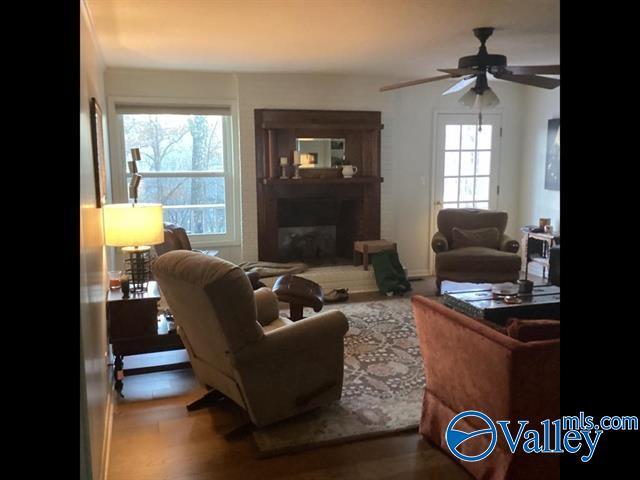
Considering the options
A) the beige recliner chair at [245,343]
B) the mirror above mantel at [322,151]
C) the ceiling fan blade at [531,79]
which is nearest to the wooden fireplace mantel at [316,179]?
the mirror above mantel at [322,151]

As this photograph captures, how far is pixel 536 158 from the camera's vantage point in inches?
259

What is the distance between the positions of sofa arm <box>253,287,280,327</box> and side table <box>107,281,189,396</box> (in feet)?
1.79

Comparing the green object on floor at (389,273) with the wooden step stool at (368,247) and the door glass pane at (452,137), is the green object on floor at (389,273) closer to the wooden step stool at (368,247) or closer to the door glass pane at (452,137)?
the wooden step stool at (368,247)

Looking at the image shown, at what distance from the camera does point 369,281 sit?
5.76 meters

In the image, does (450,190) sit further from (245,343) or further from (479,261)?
(245,343)

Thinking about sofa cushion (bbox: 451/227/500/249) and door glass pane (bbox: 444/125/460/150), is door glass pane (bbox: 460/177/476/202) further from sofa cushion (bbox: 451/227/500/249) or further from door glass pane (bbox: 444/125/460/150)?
sofa cushion (bbox: 451/227/500/249)

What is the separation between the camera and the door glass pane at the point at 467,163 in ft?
21.6

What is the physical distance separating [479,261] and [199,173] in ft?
10.2

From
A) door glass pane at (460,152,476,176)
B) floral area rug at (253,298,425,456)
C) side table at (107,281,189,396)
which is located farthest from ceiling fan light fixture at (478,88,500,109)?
door glass pane at (460,152,476,176)

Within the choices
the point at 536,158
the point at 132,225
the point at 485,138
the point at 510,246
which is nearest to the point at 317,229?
the point at 510,246
